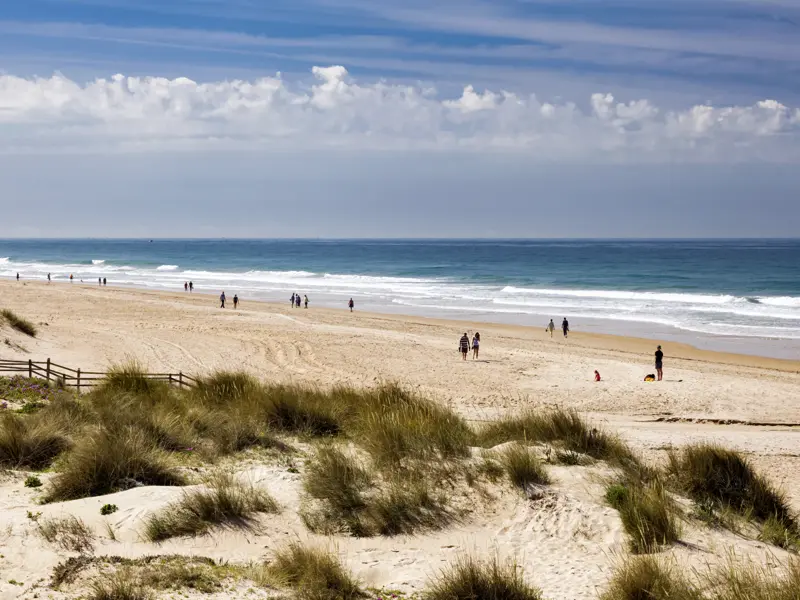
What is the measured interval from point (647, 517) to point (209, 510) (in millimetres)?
4632

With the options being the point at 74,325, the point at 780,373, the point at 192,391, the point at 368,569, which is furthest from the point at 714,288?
the point at 368,569

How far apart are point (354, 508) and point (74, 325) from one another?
96.8 ft

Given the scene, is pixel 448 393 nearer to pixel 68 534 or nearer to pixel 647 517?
pixel 647 517

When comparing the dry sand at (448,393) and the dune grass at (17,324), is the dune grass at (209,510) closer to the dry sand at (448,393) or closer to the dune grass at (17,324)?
the dry sand at (448,393)

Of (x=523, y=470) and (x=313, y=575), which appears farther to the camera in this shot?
(x=523, y=470)

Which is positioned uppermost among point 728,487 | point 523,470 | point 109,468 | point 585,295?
point 523,470

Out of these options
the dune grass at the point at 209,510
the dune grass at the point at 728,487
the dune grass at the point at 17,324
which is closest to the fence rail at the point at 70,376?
the dune grass at the point at 209,510

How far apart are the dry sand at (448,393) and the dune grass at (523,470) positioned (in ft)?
0.88

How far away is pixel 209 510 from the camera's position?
7820mm

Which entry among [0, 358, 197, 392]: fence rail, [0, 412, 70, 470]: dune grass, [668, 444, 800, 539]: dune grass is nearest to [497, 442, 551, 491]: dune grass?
[668, 444, 800, 539]: dune grass

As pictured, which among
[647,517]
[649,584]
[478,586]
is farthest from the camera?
[647,517]

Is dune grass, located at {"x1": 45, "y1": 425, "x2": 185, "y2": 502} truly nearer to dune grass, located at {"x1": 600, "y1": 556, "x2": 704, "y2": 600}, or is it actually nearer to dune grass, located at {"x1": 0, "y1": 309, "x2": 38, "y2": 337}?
dune grass, located at {"x1": 600, "y1": 556, "x2": 704, "y2": 600}

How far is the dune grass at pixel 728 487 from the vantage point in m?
8.45

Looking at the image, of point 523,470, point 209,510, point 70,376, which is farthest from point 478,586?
point 70,376
